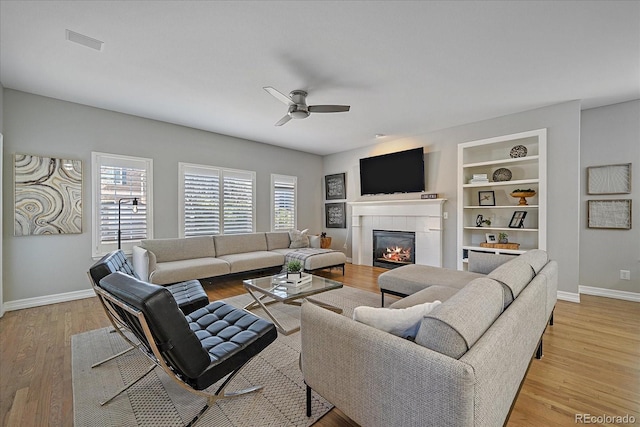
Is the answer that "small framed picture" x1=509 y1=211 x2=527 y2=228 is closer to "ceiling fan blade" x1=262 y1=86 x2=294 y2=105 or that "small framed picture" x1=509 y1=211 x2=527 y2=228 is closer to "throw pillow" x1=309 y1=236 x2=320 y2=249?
"throw pillow" x1=309 y1=236 x2=320 y2=249

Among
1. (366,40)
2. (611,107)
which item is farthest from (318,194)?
(611,107)

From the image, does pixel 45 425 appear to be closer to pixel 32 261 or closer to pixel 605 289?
pixel 32 261

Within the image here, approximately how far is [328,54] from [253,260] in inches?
131

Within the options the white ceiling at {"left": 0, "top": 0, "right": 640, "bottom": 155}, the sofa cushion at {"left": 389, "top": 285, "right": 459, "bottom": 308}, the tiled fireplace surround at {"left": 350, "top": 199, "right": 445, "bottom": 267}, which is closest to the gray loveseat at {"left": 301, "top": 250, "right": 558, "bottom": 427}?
the sofa cushion at {"left": 389, "top": 285, "right": 459, "bottom": 308}

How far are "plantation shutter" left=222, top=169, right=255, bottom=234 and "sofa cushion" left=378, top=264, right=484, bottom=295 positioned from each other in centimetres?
339

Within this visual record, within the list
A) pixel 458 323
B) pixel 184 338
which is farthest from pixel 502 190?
pixel 184 338

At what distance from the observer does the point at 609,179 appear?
13.0 ft

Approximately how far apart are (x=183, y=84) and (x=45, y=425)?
3.20 m

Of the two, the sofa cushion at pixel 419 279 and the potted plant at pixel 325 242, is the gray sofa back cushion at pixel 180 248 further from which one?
the sofa cushion at pixel 419 279

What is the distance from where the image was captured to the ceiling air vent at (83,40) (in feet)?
7.66

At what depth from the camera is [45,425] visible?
1.59 meters

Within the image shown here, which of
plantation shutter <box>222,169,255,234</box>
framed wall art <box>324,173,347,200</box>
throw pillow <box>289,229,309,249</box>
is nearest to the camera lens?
plantation shutter <box>222,169,255,234</box>

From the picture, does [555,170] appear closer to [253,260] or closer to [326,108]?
[326,108]

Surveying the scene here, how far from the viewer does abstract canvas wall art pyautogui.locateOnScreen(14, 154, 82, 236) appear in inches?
137
